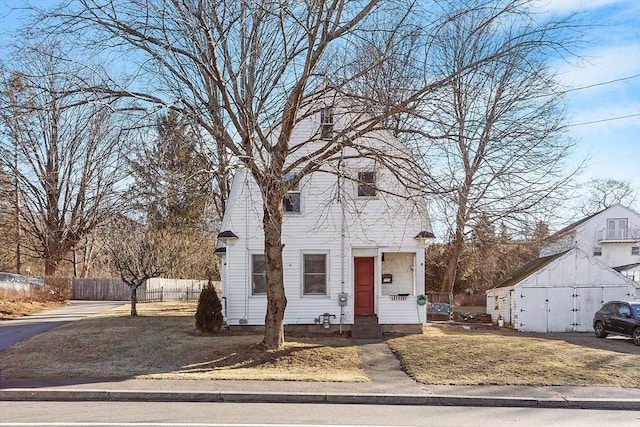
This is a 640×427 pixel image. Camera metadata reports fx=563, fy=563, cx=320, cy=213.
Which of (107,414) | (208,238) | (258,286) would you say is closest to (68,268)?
(208,238)

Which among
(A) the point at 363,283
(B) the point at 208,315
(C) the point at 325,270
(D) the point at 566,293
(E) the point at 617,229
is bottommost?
(B) the point at 208,315

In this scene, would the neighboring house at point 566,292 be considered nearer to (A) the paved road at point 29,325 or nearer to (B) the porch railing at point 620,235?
(A) the paved road at point 29,325

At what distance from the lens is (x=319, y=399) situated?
34.2 ft

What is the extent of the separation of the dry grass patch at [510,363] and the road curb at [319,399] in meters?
1.49

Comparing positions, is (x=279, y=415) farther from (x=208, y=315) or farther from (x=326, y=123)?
(x=208, y=315)

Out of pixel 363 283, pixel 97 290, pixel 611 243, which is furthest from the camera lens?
pixel 611 243

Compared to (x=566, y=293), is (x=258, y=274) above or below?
above

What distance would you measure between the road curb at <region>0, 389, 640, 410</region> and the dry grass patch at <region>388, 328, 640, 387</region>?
1492mm

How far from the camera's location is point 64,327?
813 inches

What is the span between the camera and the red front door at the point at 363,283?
21094 millimetres

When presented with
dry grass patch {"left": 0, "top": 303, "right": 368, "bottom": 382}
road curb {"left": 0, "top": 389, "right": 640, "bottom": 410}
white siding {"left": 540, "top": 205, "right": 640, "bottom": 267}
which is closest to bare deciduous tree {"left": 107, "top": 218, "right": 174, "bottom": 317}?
dry grass patch {"left": 0, "top": 303, "right": 368, "bottom": 382}

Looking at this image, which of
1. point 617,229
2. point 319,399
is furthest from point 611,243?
point 319,399

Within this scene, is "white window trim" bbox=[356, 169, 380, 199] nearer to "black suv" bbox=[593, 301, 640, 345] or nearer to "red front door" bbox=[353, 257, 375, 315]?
"red front door" bbox=[353, 257, 375, 315]

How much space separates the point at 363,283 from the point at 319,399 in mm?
10921
